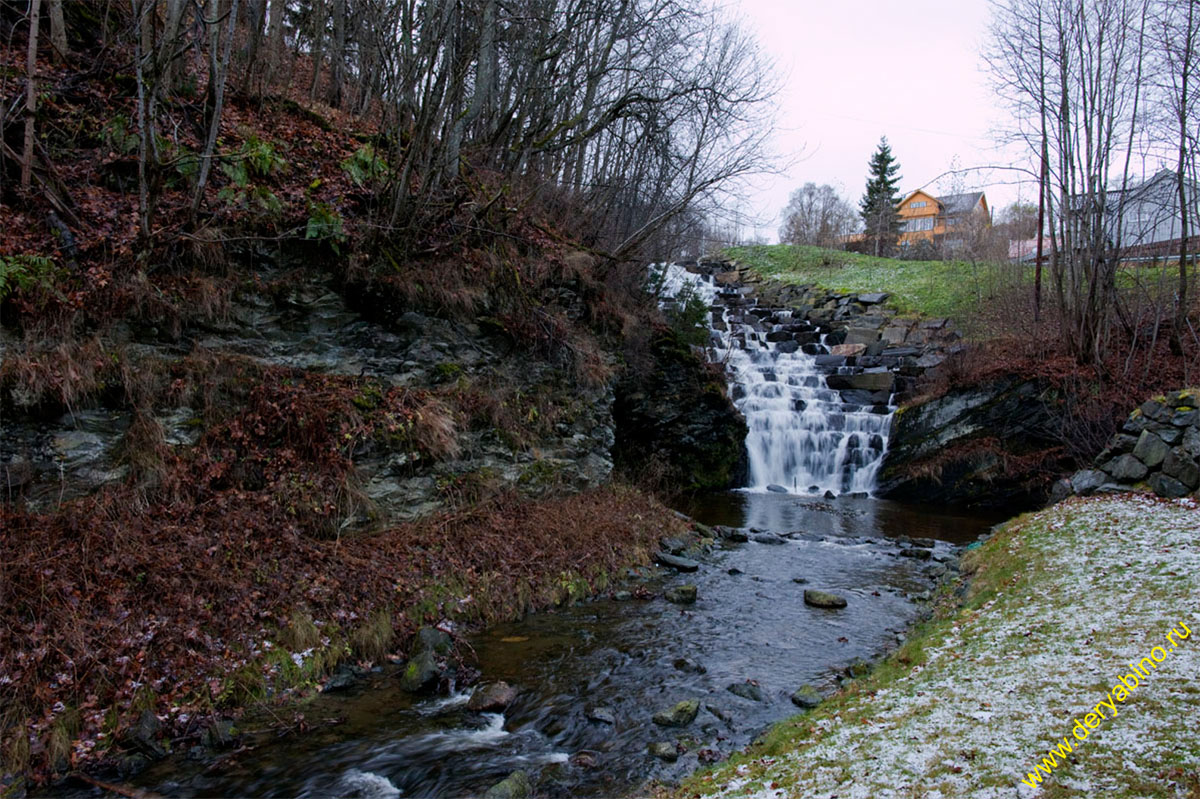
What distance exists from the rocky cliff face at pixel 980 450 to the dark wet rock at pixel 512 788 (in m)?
14.9

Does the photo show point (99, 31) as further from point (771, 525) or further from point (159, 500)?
point (771, 525)

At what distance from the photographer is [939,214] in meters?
49.6

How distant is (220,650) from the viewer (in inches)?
227

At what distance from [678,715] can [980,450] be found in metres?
13.9

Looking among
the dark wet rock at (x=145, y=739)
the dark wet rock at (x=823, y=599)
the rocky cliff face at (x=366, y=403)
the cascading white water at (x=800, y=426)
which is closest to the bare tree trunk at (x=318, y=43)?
the rocky cliff face at (x=366, y=403)

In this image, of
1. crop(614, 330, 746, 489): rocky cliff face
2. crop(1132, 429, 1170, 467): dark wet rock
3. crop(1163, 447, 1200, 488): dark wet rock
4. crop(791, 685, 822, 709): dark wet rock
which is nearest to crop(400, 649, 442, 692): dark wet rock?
crop(791, 685, 822, 709): dark wet rock

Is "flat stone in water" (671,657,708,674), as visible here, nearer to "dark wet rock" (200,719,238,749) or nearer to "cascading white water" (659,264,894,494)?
"dark wet rock" (200,719,238,749)

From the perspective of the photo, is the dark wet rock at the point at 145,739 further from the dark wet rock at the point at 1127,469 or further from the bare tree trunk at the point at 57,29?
the dark wet rock at the point at 1127,469

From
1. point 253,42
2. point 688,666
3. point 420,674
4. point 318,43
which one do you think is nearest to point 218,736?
point 420,674

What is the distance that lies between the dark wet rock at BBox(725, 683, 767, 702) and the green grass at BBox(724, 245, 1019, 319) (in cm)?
2216

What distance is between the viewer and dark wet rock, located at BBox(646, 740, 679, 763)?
515 cm

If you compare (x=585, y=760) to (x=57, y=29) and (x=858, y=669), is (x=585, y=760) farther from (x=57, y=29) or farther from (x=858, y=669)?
(x=57, y=29)

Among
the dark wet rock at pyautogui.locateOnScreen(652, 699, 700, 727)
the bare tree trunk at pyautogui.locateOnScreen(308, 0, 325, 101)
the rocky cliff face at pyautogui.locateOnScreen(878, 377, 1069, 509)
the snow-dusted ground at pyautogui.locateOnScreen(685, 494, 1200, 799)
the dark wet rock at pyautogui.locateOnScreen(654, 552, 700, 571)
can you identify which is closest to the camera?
the snow-dusted ground at pyautogui.locateOnScreen(685, 494, 1200, 799)

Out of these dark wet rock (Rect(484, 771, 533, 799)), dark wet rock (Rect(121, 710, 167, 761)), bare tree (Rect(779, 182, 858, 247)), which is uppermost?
bare tree (Rect(779, 182, 858, 247))
